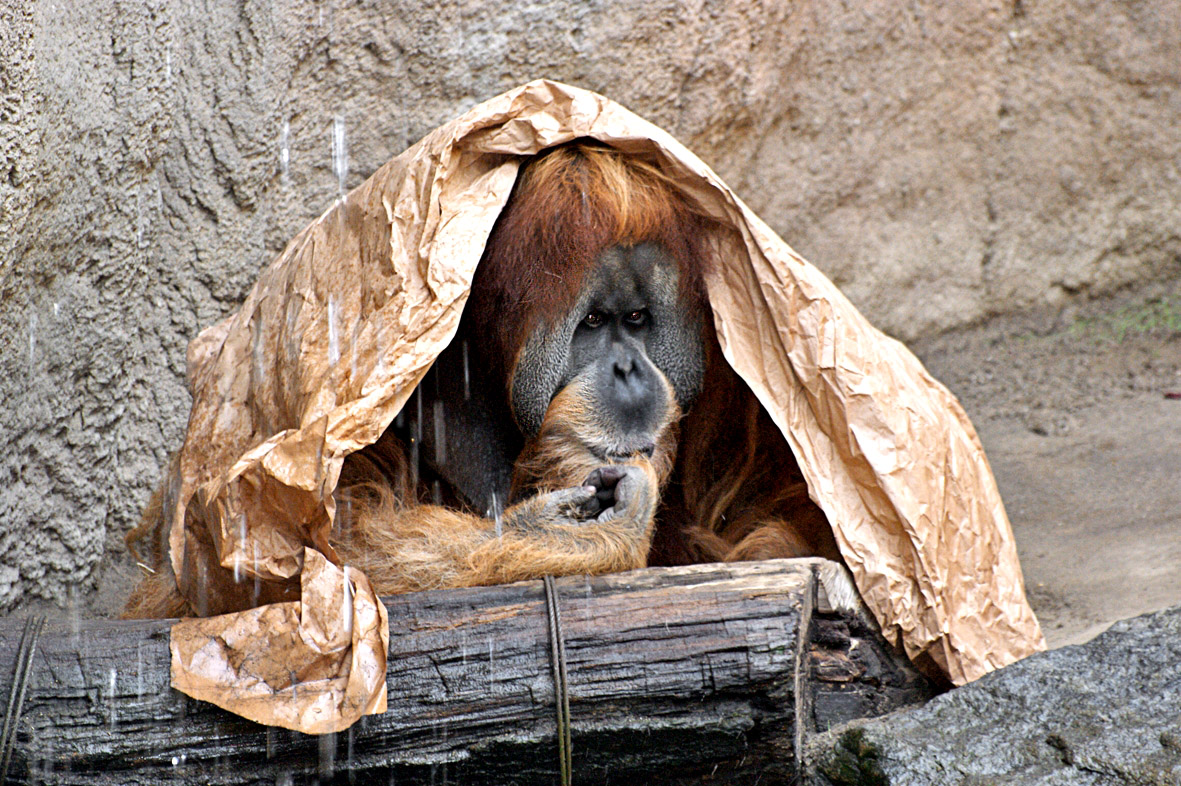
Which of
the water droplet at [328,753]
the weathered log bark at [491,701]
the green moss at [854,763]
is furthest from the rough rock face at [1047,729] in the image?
the water droplet at [328,753]

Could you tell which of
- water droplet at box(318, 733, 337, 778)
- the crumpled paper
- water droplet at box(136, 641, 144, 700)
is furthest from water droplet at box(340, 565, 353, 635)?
water droplet at box(136, 641, 144, 700)

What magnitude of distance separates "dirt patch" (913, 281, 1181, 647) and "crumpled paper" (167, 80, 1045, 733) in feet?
2.33

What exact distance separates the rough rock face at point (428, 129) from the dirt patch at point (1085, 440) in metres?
0.14

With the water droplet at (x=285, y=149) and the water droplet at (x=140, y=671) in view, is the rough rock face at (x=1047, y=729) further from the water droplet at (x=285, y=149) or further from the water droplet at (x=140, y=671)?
the water droplet at (x=285, y=149)

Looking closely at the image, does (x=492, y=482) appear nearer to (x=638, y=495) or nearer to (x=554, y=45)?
(x=638, y=495)

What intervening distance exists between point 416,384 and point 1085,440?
2660 mm

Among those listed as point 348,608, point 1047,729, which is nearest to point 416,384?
point 348,608

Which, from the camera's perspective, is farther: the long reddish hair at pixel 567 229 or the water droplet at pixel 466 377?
the water droplet at pixel 466 377

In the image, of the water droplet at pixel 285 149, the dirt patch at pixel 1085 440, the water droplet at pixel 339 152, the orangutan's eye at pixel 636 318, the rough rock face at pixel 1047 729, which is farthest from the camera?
the water droplet at pixel 339 152

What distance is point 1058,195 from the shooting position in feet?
13.8

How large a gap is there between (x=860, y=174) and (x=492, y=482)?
85.6 inches

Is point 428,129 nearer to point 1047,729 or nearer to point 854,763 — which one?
point 854,763

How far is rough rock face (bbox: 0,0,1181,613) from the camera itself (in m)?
2.51

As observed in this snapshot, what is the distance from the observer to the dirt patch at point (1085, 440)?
9.68 feet
